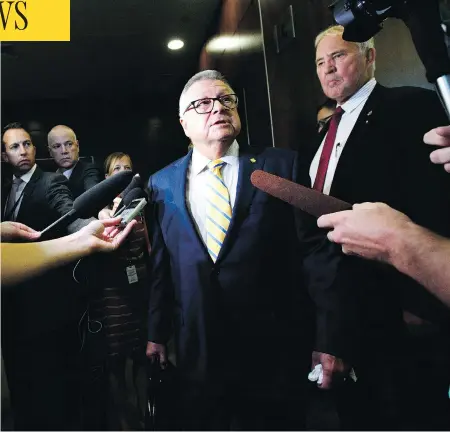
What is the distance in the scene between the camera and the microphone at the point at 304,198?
1.16 metres

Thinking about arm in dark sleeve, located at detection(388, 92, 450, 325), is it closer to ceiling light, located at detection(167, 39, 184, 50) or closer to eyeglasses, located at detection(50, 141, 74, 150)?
ceiling light, located at detection(167, 39, 184, 50)

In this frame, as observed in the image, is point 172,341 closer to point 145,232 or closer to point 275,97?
point 145,232

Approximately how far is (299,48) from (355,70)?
0.59ft

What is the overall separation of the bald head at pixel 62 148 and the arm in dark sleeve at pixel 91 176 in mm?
43

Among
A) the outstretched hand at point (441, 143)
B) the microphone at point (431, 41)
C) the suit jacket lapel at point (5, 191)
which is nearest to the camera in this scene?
the microphone at point (431, 41)

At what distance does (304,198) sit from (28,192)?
761mm

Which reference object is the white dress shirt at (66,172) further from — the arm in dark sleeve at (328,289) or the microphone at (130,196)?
the arm in dark sleeve at (328,289)

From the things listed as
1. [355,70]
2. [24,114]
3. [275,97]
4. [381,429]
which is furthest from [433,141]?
[24,114]

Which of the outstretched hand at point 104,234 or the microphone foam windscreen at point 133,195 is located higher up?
the microphone foam windscreen at point 133,195

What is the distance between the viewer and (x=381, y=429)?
1194 millimetres

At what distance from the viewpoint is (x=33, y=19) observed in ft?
4.16

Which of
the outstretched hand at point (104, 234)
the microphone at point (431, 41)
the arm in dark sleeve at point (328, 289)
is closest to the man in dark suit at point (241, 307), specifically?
the arm in dark sleeve at point (328, 289)

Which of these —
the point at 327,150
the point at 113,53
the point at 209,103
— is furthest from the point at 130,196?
the point at 327,150

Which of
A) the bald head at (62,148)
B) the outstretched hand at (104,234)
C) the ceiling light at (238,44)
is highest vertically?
the ceiling light at (238,44)
